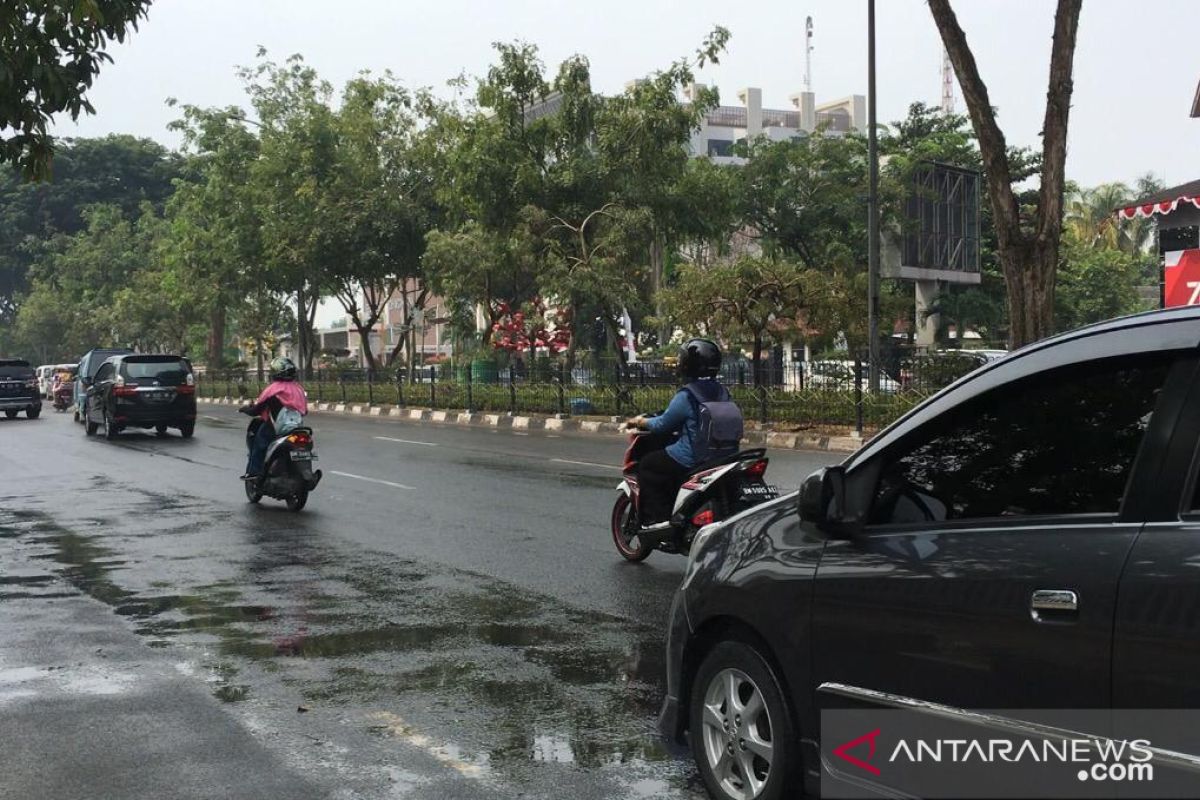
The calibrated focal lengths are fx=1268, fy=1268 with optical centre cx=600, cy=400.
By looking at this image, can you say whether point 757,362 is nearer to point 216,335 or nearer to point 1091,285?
point 1091,285

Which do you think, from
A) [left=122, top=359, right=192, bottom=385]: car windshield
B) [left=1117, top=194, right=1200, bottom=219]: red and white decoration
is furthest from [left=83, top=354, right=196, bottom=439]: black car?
[left=1117, top=194, right=1200, bottom=219]: red and white decoration

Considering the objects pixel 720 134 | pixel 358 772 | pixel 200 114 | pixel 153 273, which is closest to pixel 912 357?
pixel 358 772

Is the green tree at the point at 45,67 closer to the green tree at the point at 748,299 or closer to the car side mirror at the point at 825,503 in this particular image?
the car side mirror at the point at 825,503

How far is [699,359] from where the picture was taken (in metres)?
8.55

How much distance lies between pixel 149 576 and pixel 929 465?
7487mm

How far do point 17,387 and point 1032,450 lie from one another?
39.6 m

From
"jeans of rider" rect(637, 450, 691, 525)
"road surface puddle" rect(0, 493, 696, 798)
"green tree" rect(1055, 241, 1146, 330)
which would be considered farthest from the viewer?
"green tree" rect(1055, 241, 1146, 330)

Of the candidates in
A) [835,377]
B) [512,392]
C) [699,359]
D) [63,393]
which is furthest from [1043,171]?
[63,393]

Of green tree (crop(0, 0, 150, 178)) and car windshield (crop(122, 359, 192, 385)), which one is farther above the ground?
green tree (crop(0, 0, 150, 178))

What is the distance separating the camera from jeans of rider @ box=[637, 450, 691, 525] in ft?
29.5

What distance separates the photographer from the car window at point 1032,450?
3137mm

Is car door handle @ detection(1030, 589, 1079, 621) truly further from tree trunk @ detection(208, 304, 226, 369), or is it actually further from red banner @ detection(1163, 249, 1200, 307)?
tree trunk @ detection(208, 304, 226, 369)

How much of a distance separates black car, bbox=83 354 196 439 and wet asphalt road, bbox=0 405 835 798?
1100 centimetres

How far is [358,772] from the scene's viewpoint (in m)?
4.86
